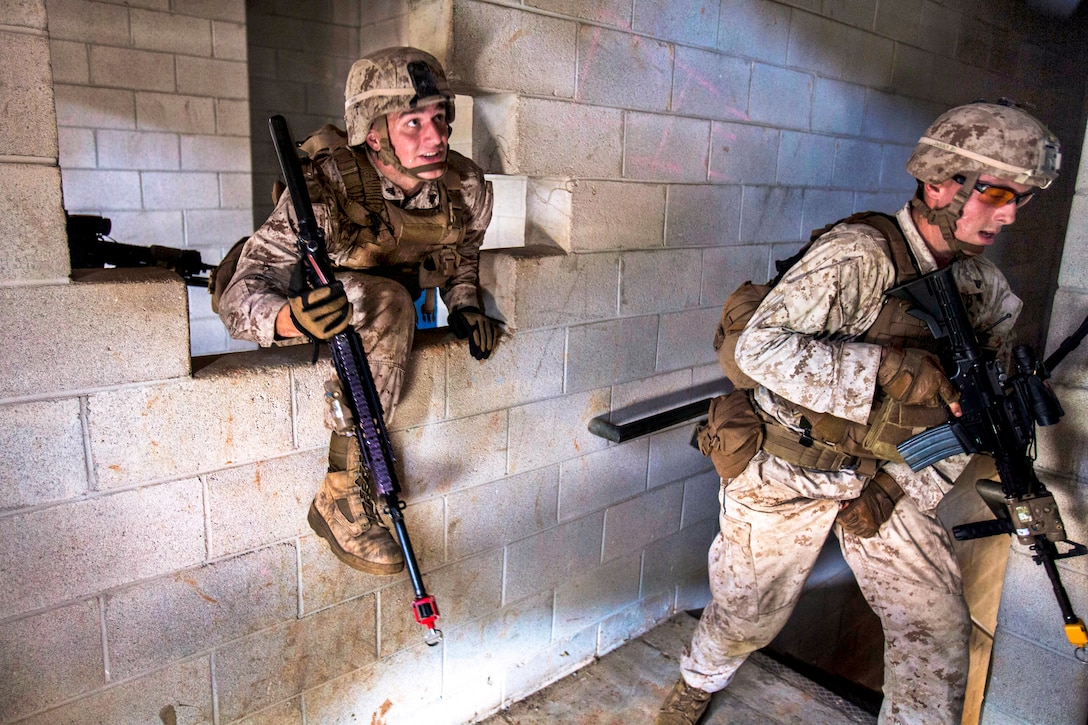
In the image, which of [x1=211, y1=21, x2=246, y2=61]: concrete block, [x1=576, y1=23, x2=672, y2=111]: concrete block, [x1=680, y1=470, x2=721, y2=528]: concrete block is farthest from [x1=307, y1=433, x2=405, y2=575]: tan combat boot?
[x1=211, y1=21, x2=246, y2=61]: concrete block

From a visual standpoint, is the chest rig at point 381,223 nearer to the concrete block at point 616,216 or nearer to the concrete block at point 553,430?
the concrete block at point 616,216

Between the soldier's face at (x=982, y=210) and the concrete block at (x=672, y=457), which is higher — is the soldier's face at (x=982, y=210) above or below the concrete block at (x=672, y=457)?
above

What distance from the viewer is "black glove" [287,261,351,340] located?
64.7 inches

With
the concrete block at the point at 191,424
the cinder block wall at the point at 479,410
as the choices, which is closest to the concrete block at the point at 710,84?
the cinder block wall at the point at 479,410

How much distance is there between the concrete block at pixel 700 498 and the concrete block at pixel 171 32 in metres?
3.79

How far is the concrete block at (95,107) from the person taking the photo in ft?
13.8

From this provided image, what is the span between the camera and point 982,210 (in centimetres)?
200

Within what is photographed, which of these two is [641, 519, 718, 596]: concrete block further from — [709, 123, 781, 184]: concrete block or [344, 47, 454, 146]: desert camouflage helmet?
[344, 47, 454, 146]: desert camouflage helmet

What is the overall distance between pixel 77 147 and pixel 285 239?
3235 mm

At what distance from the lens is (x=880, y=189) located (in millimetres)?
3967

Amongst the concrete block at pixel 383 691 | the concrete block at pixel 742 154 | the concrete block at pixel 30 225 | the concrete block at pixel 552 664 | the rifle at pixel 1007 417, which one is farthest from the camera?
the concrete block at pixel 742 154

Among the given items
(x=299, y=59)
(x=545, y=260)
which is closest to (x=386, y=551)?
(x=545, y=260)

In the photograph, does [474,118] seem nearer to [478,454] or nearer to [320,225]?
[320,225]

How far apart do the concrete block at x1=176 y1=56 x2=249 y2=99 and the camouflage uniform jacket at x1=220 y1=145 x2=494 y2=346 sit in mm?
3024
